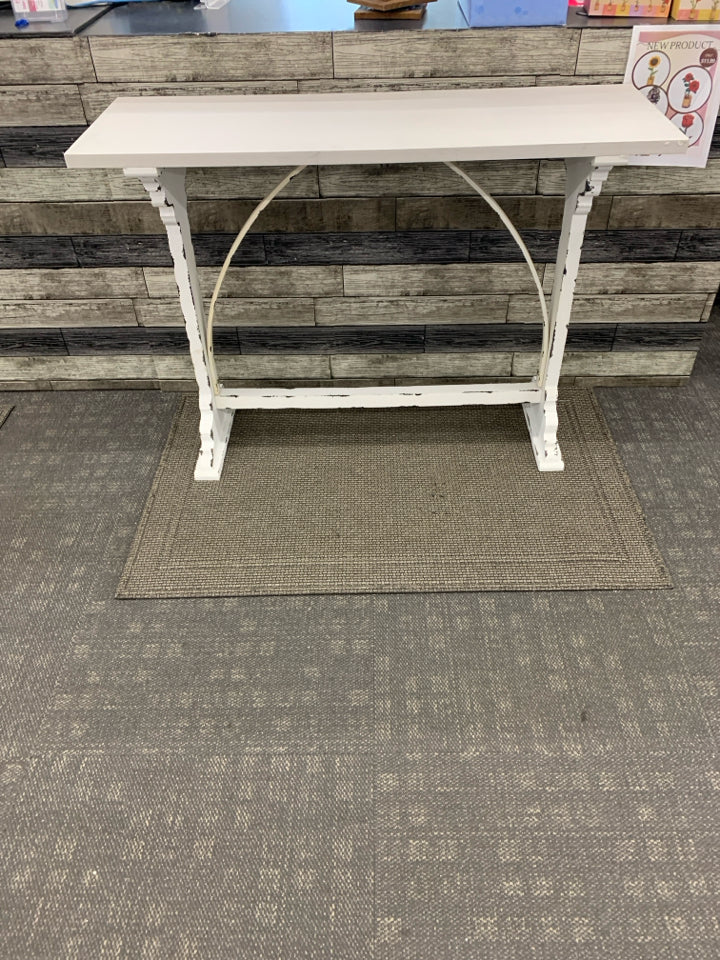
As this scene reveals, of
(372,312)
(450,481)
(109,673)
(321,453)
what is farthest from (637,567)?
(109,673)

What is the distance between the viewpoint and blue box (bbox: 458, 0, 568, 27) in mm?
1748

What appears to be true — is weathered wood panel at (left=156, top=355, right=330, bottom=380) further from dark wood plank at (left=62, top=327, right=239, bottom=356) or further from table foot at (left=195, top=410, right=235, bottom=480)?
table foot at (left=195, top=410, right=235, bottom=480)

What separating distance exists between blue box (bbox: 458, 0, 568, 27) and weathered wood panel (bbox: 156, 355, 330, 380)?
3.35 feet

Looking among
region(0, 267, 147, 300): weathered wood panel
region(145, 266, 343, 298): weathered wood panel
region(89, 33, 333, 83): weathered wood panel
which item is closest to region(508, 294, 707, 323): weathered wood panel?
region(145, 266, 343, 298): weathered wood panel

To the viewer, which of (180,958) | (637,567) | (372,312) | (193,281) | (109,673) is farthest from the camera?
(372,312)

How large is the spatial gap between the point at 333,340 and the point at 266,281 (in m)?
0.28

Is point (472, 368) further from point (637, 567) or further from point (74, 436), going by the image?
point (74, 436)

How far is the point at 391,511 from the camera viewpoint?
1.96 metres

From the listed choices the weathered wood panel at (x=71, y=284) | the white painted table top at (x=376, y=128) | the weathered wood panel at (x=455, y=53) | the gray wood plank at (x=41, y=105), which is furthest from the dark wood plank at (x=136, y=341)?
the weathered wood panel at (x=455, y=53)

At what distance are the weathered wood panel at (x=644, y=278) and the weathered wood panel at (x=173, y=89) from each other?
0.92 metres

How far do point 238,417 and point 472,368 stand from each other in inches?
30.6

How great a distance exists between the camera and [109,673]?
1.59 metres

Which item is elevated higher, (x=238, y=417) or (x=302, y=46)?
(x=302, y=46)

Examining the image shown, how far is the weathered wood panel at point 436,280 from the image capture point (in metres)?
2.16
